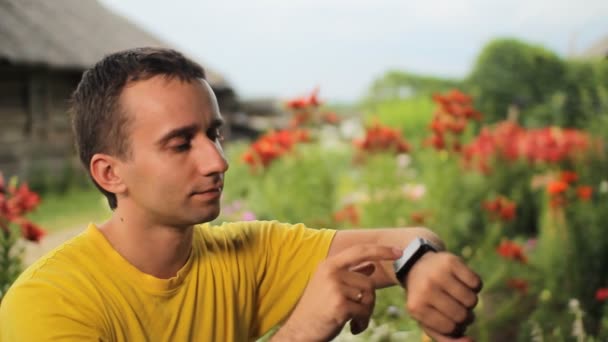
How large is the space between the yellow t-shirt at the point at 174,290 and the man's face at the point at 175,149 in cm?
12

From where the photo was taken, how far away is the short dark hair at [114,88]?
3.76 feet

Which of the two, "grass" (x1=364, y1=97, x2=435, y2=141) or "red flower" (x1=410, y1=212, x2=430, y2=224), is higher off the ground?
"red flower" (x1=410, y1=212, x2=430, y2=224)

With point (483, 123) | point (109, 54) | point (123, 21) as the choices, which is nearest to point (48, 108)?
point (123, 21)

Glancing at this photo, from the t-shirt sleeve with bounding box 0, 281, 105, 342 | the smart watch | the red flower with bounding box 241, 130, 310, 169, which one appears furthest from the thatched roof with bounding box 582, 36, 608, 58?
the t-shirt sleeve with bounding box 0, 281, 105, 342

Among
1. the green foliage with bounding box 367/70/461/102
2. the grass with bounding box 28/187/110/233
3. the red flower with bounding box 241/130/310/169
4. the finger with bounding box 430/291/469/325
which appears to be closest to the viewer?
the finger with bounding box 430/291/469/325

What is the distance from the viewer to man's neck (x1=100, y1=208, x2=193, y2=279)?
1.17 m

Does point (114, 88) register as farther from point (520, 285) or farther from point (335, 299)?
point (520, 285)

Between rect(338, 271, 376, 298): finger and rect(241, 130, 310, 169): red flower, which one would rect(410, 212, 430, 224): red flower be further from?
rect(338, 271, 376, 298): finger

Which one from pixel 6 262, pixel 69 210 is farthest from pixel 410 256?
pixel 69 210

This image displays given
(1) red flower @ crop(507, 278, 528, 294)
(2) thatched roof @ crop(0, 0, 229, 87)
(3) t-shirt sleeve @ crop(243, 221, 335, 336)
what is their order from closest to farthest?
(3) t-shirt sleeve @ crop(243, 221, 335, 336), (1) red flower @ crop(507, 278, 528, 294), (2) thatched roof @ crop(0, 0, 229, 87)

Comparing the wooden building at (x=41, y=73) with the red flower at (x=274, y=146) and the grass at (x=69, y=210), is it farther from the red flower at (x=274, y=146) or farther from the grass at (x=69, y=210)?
the red flower at (x=274, y=146)

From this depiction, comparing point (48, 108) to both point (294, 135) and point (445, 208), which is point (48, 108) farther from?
point (445, 208)

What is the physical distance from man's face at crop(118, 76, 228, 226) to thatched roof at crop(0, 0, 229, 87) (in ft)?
18.2

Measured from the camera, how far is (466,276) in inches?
38.6
